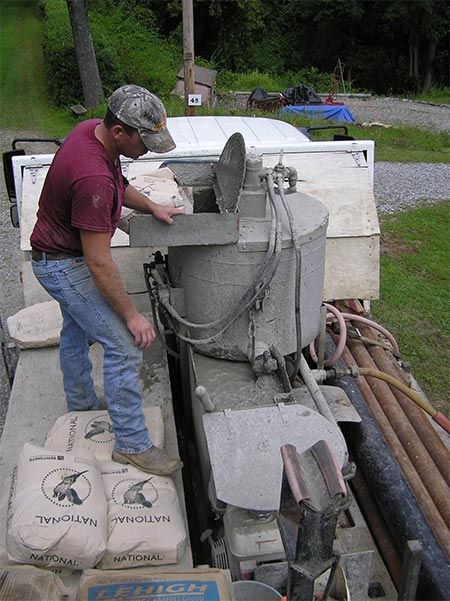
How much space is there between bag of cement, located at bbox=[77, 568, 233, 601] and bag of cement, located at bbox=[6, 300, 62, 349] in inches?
76.9

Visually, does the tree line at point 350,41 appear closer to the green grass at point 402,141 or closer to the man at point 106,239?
the green grass at point 402,141

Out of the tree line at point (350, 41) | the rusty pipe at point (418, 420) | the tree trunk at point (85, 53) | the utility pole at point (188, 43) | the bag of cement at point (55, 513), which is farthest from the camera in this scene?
the tree line at point (350, 41)

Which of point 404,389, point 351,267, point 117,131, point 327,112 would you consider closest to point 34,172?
point 117,131

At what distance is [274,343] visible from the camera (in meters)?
3.07

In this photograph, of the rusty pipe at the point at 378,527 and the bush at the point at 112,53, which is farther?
the bush at the point at 112,53

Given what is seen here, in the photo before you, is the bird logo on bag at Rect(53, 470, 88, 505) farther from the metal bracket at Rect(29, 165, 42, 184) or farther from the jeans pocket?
the metal bracket at Rect(29, 165, 42, 184)

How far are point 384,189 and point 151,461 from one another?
1022 cm

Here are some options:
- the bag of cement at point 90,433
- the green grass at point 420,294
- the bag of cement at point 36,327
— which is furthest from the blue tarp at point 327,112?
the bag of cement at point 90,433

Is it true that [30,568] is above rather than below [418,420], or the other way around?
above

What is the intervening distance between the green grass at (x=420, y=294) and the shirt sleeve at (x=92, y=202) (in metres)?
3.96

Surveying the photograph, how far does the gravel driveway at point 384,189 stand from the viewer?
7.39 metres

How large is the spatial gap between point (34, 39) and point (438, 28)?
69.1ft

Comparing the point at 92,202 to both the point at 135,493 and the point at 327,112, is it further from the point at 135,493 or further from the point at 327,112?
the point at 327,112

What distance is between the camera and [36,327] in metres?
4.07
